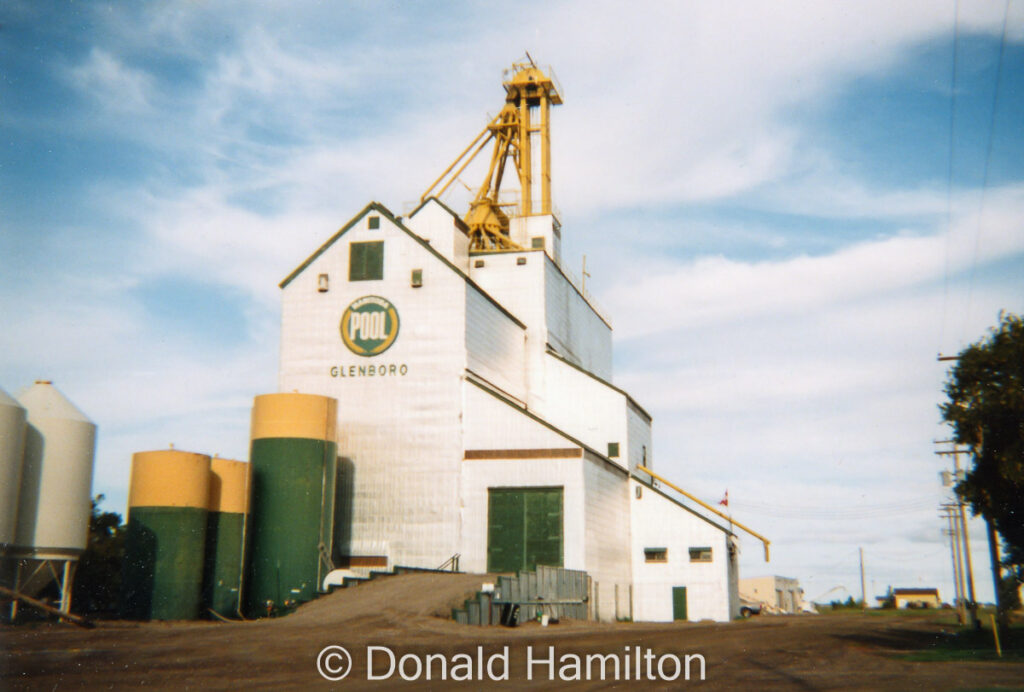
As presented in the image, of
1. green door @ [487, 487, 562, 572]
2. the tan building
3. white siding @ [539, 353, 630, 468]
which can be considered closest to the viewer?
green door @ [487, 487, 562, 572]

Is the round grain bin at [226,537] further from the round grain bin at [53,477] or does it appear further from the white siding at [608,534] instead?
the white siding at [608,534]

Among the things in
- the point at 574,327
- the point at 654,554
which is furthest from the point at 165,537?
the point at 574,327

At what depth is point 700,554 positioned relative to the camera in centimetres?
4219

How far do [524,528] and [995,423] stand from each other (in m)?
19.1

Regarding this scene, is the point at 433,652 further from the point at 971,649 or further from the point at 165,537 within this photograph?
the point at 165,537

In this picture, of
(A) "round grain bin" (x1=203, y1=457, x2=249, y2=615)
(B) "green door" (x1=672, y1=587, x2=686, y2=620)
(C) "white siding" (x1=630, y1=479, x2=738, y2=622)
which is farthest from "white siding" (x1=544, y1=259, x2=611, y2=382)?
(A) "round grain bin" (x1=203, y1=457, x2=249, y2=615)

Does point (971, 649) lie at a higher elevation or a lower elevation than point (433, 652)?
lower

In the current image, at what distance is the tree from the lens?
22.1 metres

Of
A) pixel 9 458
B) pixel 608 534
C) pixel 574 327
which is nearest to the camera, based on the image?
pixel 9 458

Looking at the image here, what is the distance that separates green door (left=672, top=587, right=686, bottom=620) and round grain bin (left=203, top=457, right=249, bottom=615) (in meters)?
19.1

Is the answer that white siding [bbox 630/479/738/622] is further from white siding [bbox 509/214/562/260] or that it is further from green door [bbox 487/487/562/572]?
white siding [bbox 509/214/562/260]

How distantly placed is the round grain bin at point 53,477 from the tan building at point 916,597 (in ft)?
304

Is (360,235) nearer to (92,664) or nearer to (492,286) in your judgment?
(492,286)

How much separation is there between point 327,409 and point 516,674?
20.2 m
